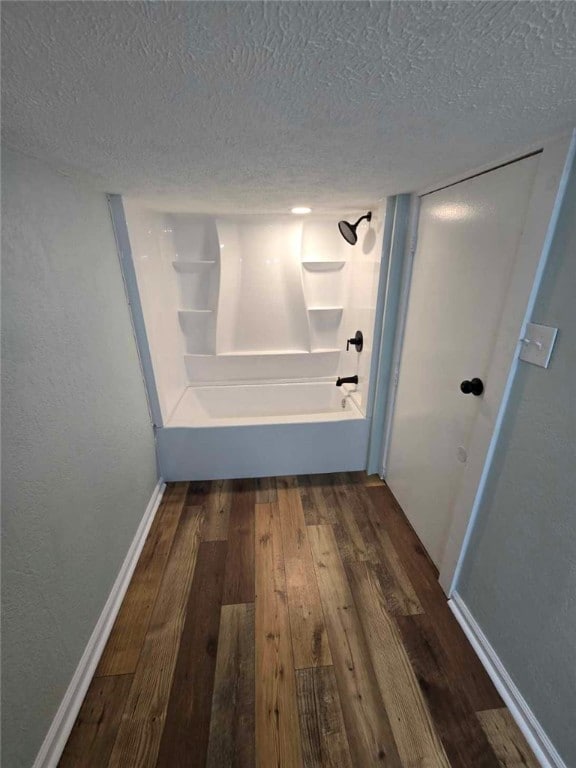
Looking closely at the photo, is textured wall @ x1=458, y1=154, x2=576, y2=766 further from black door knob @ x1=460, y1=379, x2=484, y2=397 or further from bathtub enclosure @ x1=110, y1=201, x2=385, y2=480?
bathtub enclosure @ x1=110, y1=201, x2=385, y2=480

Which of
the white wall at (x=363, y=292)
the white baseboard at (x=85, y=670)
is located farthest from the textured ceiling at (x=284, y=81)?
the white baseboard at (x=85, y=670)

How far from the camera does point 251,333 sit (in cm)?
271

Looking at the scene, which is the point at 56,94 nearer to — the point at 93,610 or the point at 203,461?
the point at 93,610

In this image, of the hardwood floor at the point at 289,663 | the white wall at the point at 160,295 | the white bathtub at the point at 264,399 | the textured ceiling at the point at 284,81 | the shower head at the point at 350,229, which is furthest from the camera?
the white bathtub at the point at 264,399

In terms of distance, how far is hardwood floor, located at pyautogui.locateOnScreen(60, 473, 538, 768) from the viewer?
96cm

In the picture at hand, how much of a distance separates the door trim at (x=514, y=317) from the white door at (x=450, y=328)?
3 cm

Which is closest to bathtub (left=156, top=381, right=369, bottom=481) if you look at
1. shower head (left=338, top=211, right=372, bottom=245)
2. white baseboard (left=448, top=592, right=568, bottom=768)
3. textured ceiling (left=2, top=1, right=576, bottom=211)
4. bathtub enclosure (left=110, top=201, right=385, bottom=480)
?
bathtub enclosure (left=110, top=201, right=385, bottom=480)

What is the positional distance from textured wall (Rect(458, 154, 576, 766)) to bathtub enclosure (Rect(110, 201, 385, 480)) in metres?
1.01

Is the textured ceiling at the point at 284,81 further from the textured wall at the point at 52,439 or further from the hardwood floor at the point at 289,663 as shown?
the hardwood floor at the point at 289,663

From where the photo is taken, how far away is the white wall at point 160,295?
174cm

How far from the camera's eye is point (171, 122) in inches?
28.0

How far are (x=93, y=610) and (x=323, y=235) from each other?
8.68 feet

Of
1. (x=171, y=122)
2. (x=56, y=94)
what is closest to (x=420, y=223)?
(x=171, y=122)

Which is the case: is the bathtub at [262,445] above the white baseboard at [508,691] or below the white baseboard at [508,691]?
above
